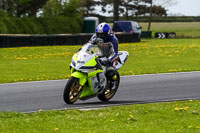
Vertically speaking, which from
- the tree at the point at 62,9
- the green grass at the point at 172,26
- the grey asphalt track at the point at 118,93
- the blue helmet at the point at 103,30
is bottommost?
the green grass at the point at 172,26

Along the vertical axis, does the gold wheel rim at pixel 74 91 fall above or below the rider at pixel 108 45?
Result: below

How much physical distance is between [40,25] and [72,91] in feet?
114

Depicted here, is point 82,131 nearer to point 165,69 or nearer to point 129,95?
point 129,95

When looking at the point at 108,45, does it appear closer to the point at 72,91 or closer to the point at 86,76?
the point at 86,76

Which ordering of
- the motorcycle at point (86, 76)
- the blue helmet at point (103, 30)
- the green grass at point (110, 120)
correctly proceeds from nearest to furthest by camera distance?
the green grass at point (110, 120) → the motorcycle at point (86, 76) → the blue helmet at point (103, 30)

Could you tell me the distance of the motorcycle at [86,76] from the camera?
10.5 m

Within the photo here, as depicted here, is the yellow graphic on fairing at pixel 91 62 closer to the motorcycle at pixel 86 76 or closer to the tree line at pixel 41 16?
the motorcycle at pixel 86 76

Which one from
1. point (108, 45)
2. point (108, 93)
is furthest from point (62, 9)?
point (108, 45)

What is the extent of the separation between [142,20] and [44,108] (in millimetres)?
91265

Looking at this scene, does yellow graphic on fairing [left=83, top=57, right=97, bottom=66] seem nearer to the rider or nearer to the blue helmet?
the rider

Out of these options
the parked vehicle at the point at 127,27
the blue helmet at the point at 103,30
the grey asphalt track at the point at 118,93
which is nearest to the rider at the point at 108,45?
the blue helmet at the point at 103,30

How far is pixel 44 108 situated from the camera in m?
10.5

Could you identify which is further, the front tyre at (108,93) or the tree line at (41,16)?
the tree line at (41,16)

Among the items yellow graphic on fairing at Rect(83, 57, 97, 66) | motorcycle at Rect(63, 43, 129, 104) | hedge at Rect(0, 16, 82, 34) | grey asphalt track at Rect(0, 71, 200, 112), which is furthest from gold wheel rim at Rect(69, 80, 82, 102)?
hedge at Rect(0, 16, 82, 34)
